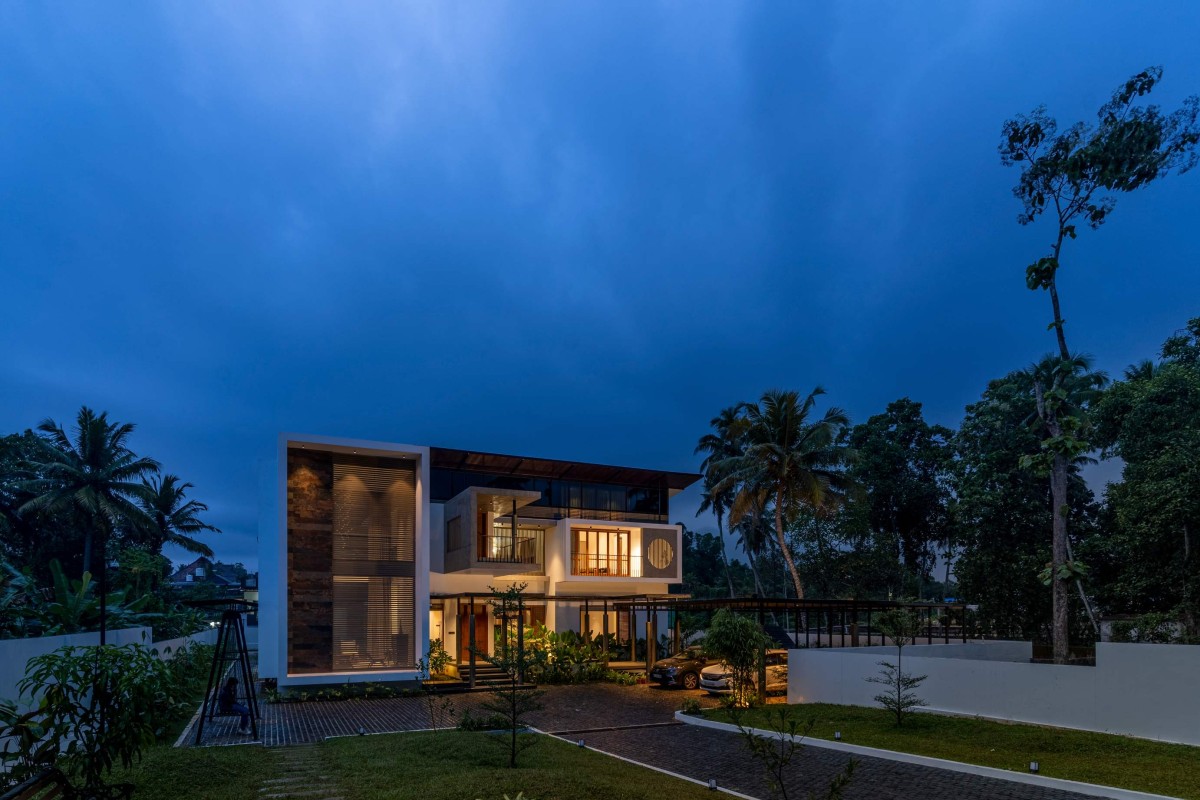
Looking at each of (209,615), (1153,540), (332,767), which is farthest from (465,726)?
(209,615)

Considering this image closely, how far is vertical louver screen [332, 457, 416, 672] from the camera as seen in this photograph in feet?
72.9

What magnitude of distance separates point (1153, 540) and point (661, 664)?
14480 mm

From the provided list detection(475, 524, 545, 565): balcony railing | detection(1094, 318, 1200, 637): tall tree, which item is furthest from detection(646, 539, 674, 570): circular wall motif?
detection(1094, 318, 1200, 637): tall tree

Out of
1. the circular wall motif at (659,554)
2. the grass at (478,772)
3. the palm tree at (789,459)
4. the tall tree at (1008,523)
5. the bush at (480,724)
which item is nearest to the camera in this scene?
the grass at (478,772)

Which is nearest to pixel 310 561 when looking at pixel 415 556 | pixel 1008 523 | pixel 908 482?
pixel 415 556

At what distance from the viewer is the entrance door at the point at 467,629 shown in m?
26.2

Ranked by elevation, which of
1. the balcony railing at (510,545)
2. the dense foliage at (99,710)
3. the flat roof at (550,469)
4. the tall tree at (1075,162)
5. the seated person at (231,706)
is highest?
the tall tree at (1075,162)

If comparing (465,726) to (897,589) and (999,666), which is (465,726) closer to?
(999,666)

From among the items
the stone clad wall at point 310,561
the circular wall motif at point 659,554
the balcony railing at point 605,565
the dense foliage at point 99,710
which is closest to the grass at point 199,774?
the dense foliage at point 99,710

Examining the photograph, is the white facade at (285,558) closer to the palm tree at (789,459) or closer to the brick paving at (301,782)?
the brick paving at (301,782)

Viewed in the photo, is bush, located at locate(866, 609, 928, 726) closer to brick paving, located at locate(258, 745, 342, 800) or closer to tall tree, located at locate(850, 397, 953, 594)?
brick paving, located at locate(258, 745, 342, 800)

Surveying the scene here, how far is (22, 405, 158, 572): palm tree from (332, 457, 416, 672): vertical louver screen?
50.5 feet

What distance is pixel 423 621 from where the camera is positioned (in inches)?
906

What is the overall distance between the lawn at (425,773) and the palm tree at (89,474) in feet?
80.7
